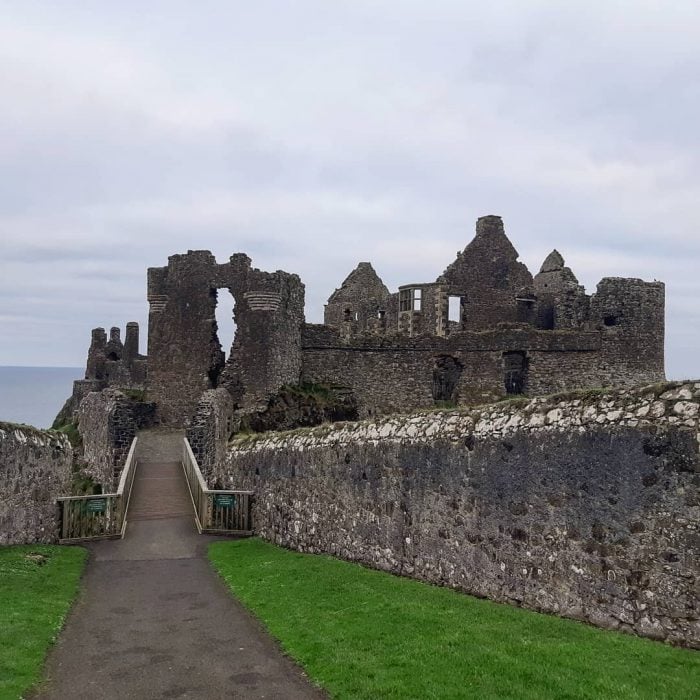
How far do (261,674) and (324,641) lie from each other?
119cm

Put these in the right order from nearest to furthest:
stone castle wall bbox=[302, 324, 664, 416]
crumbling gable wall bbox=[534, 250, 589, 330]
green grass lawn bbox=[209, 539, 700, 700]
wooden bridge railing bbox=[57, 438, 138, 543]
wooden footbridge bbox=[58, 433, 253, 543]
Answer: green grass lawn bbox=[209, 539, 700, 700], wooden bridge railing bbox=[57, 438, 138, 543], wooden footbridge bbox=[58, 433, 253, 543], stone castle wall bbox=[302, 324, 664, 416], crumbling gable wall bbox=[534, 250, 589, 330]

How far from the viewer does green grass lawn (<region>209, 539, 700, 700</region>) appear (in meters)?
8.82

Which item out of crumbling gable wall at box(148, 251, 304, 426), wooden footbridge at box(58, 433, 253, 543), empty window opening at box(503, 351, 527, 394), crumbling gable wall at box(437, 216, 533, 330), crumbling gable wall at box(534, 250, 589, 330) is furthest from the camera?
crumbling gable wall at box(437, 216, 533, 330)

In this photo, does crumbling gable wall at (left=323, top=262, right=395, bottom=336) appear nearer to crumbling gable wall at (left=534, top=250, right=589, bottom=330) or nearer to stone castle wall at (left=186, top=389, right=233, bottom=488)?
crumbling gable wall at (left=534, top=250, right=589, bottom=330)

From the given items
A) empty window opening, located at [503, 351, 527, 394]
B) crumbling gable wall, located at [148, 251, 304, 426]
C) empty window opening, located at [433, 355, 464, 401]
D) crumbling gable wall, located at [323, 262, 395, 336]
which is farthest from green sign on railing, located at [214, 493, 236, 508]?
crumbling gable wall, located at [323, 262, 395, 336]

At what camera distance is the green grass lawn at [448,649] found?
8820mm

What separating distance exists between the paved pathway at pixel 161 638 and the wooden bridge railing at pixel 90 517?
627 mm

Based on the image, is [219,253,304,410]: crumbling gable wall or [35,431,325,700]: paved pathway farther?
[219,253,304,410]: crumbling gable wall

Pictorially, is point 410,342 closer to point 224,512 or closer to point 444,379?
point 444,379

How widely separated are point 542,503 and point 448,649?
10.1ft

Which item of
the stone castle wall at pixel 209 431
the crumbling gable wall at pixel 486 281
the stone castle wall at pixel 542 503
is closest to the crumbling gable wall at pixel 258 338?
the stone castle wall at pixel 209 431

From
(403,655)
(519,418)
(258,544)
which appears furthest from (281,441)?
(403,655)

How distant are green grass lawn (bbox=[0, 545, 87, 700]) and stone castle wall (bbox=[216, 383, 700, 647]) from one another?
602 centimetres

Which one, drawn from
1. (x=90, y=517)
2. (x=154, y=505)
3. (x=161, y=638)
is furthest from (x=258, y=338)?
(x=161, y=638)
